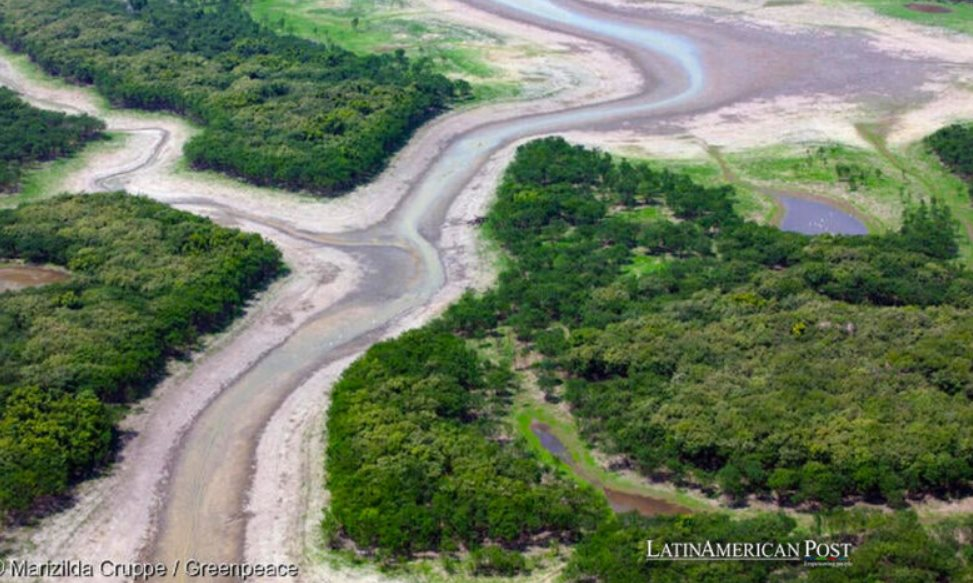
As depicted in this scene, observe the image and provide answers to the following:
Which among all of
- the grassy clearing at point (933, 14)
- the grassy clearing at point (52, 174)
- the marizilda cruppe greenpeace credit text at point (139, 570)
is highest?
the grassy clearing at point (933, 14)

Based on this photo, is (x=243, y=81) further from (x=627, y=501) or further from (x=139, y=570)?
(x=627, y=501)

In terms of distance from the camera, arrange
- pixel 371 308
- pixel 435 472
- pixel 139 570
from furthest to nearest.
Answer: pixel 371 308, pixel 435 472, pixel 139 570

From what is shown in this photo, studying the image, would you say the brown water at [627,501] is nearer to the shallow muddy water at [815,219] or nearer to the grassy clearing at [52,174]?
the shallow muddy water at [815,219]

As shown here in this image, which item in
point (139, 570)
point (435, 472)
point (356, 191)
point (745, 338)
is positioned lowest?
point (139, 570)

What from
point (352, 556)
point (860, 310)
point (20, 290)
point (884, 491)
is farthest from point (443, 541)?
point (20, 290)

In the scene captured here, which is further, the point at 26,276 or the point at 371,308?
the point at 26,276

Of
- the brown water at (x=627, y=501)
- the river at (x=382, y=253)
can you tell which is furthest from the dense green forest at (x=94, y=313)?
the brown water at (x=627, y=501)

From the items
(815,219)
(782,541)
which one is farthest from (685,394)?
(815,219)
